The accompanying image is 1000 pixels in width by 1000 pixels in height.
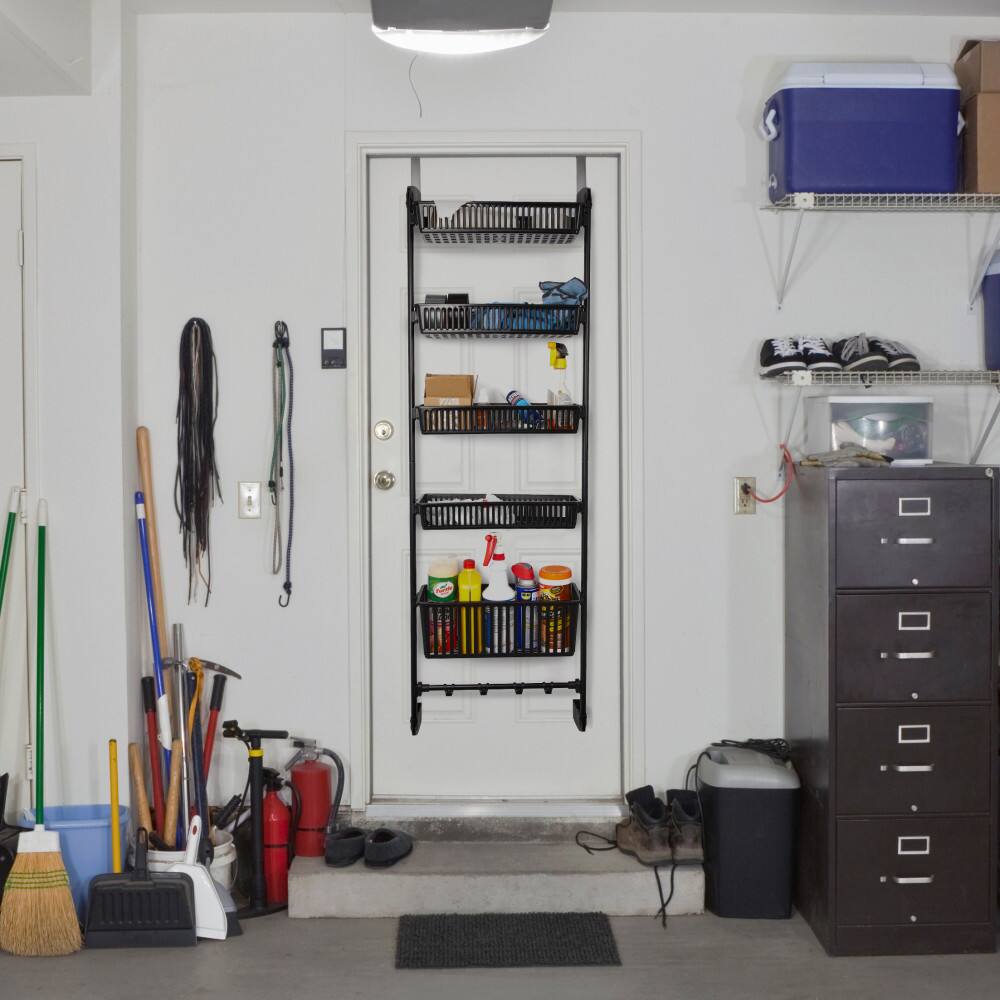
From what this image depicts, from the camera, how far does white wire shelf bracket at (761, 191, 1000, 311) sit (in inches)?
106

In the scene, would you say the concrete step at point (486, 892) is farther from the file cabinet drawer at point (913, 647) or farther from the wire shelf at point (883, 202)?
the wire shelf at point (883, 202)

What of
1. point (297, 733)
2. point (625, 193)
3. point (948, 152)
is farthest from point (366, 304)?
point (948, 152)

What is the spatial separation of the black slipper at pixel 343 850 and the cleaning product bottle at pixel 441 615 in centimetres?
59

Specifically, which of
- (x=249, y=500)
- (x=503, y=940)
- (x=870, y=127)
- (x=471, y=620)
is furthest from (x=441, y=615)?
(x=870, y=127)

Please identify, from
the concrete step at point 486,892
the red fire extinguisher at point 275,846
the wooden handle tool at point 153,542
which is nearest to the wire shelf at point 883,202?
the concrete step at point 486,892

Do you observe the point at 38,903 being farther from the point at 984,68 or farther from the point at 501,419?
the point at 984,68

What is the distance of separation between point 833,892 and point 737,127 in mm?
2241

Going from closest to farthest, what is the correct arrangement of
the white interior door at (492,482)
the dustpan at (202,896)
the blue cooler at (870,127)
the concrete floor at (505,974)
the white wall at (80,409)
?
the concrete floor at (505,974)
the dustpan at (202,896)
the blue cooler at (870,127)
the white wall at (80,409)
the white interior door at (492,482)

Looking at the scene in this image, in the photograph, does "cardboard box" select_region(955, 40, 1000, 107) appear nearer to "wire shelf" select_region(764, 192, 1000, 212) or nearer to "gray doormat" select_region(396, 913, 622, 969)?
"wire shelf" select_region(764, 192, 1000, 212)

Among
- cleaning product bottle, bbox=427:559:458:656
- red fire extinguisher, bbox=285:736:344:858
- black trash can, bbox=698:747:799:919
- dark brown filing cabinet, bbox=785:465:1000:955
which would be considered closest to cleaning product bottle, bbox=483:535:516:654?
cleaning product bottle, bbox=427:559:458:656

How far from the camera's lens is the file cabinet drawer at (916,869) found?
2.48 meters

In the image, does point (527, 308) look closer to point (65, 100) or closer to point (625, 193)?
point (625, 193)

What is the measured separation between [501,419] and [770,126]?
1.17 m

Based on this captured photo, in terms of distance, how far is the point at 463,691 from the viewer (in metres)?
3.04
